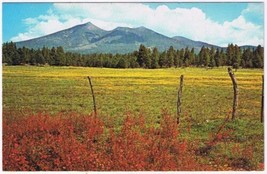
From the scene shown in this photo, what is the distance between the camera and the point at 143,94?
9.20 meters

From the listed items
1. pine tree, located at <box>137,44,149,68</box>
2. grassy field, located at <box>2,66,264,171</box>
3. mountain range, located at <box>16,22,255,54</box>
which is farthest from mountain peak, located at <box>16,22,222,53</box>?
grassy field, located at <box>2,66,264,171</box>

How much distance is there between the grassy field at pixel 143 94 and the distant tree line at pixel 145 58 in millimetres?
105

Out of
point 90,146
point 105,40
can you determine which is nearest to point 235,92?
point 105,40

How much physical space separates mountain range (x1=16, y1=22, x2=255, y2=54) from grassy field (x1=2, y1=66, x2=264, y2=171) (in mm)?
381

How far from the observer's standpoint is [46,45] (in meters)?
9.10

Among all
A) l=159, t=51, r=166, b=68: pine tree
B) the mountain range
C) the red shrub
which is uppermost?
the mountain range

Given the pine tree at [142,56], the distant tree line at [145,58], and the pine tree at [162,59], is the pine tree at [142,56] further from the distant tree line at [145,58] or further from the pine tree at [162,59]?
the pine tree at [162,59]

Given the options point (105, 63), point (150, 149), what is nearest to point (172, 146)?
point (150, 149)

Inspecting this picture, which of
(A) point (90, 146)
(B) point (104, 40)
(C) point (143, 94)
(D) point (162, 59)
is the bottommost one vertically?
(A) point (90, 146)

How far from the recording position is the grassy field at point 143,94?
9055 mm

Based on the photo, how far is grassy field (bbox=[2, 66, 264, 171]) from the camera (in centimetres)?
905

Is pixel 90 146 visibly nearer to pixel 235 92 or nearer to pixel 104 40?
pixel 104 40

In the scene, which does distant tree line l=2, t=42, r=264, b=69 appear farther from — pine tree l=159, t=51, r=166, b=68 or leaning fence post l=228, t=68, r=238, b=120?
leaning fence post l=228, t=68, r=238, b=120

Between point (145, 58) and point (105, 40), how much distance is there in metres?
0.76
